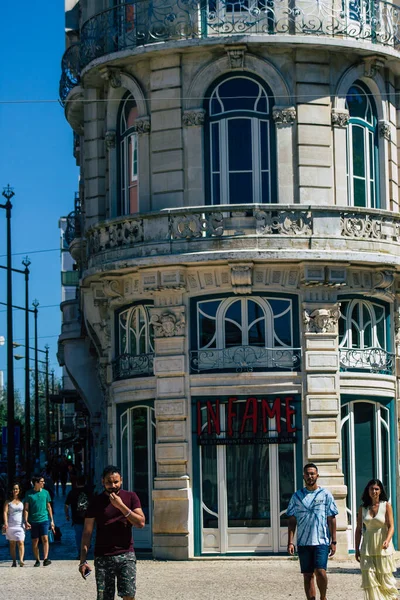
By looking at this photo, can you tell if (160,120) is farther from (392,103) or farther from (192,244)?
(392,103)

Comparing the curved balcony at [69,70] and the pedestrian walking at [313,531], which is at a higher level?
the curved balcony at [69,70]

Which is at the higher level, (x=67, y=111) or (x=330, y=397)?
(x=67, y=111)

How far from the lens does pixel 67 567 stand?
28.0 metres

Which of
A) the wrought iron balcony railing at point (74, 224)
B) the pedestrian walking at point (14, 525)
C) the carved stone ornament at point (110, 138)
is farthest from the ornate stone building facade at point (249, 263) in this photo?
the wrought iron balcony railing at point (74, 224)

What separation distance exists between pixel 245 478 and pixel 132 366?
3559mm

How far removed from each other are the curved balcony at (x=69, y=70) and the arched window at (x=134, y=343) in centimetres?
610

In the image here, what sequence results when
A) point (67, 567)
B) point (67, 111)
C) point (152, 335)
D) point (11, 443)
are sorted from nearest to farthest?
point (67, 567), point (152, 335), point (67, 111), point (11, 443)

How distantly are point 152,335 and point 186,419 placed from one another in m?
2.02

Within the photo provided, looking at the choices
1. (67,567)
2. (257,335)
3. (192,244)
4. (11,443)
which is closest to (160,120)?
(192,244)

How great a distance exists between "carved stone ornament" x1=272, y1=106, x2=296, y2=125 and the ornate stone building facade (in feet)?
0.08

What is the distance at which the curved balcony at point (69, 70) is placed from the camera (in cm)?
3350

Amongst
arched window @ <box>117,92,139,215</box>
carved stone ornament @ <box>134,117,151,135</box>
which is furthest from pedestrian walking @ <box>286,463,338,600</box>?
carved stone ornament @ <box>134,117,151,135</box>

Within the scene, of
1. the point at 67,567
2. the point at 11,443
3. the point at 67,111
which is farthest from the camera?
the point at 11,443

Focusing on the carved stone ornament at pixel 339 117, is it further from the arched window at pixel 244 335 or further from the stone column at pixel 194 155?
the arched window at pixel 244 335
